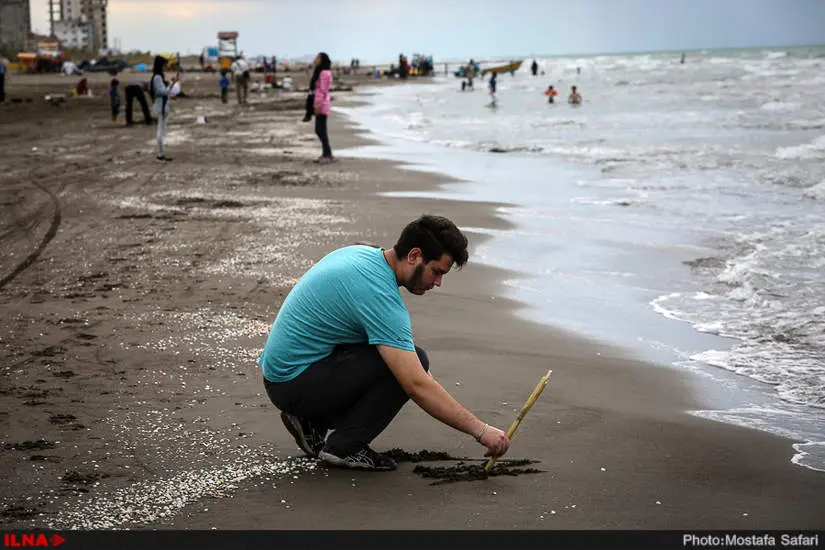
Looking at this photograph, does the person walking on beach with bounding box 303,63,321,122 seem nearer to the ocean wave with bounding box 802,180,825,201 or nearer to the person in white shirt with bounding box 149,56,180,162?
the person in white shirt with bounding box 149,56,180,162

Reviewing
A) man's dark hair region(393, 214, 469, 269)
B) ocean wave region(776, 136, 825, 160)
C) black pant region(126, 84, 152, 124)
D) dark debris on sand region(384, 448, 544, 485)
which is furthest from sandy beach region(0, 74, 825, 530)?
black pant region(126, 84, 152, 124)

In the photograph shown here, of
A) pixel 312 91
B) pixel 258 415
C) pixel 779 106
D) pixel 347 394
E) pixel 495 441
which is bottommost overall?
pixel 258 415

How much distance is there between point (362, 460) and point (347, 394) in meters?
0.29

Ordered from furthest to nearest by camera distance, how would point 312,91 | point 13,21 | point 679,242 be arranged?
point 13,21
point 312,91
point 679,242

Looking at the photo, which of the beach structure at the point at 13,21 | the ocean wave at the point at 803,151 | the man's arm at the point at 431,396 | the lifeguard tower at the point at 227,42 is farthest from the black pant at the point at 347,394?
the beach structure at the point at 13,21

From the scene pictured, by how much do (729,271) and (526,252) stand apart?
72.0 inches

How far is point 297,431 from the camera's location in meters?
3.93

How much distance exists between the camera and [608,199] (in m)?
12.5

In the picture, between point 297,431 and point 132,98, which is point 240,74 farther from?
point 297,431

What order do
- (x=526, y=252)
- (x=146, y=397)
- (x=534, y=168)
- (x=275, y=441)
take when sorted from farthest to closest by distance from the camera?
(x=534, y=168) < (x=526, y=252) < (x=146, y=397) < (x=275, y=441)

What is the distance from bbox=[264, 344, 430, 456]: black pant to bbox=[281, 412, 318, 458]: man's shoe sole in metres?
0.04

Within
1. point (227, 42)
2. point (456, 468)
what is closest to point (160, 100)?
point (456, 468)

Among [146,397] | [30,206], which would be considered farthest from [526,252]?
[30,206]

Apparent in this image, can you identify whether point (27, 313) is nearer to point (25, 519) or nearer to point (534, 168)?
point (25, 519)
